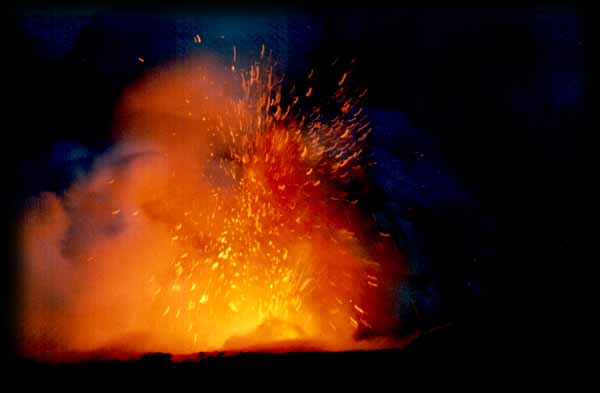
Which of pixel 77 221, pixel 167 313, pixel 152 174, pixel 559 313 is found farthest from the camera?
pixel 152 174

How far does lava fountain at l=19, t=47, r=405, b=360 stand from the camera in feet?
15.6

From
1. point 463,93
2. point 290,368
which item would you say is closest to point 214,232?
point 290,368

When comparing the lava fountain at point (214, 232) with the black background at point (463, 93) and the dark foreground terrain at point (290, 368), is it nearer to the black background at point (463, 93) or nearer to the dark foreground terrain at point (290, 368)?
the black background at point (463, 93)

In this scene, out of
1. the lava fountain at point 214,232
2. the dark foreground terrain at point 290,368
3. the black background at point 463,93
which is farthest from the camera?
the black background at point 463,93

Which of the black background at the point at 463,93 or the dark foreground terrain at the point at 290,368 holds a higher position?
the black background at the point at 463,93

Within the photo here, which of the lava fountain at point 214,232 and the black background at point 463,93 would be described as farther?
the black background at point 463,93

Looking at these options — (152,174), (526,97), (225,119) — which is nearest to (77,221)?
(152,174)

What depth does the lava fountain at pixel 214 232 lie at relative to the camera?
476cm

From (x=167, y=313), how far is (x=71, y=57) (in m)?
4.44

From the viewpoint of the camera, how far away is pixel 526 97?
21.7 feet

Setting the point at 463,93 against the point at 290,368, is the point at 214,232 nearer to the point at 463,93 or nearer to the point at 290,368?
the point at 290,368

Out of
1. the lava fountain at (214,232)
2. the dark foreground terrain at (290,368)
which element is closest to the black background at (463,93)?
the lava fountain at (214,232)

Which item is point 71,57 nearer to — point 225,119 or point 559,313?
point 225,119

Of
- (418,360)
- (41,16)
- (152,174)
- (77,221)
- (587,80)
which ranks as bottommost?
(418,360)
